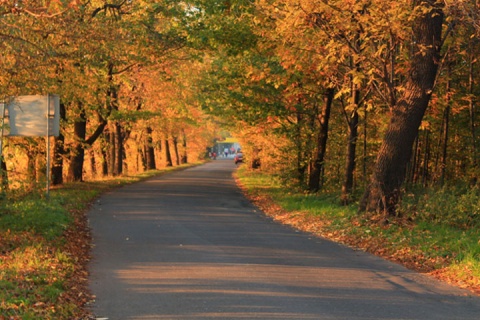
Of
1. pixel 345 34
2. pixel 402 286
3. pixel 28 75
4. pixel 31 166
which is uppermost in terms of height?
pixel 345 34

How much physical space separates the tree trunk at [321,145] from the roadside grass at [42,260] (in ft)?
32.1

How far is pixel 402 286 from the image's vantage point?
8.86 meters

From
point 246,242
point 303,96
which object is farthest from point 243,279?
point 303,96

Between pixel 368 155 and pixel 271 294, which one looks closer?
pixel 271 294

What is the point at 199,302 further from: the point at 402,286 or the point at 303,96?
the point at 303,96

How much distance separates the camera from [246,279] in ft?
29.3

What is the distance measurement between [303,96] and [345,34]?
8177 millimetres

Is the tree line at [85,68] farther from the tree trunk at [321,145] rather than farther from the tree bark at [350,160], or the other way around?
the tree bark at [350,160]

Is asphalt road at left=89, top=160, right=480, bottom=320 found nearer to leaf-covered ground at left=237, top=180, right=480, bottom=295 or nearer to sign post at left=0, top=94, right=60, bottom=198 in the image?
leaf-covered ground at left=237, top=180, right=480, bottom=295

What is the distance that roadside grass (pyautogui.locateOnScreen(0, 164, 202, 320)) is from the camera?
7031 mm

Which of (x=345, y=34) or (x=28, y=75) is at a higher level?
(x=345, y=34)

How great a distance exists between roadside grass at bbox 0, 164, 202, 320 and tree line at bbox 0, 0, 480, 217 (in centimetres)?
308

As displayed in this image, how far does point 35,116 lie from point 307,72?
8478mm

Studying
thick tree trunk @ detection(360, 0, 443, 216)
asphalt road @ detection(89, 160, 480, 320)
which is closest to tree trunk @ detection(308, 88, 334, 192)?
thick tree trunk @ detection(360, 0, 443, 216)
